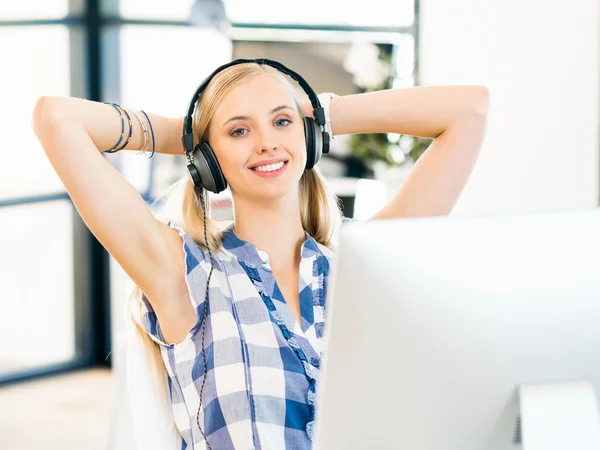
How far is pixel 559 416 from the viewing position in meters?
0.84

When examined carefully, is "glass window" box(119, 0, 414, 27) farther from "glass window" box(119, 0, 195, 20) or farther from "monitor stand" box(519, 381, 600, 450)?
"monitor stand" box(519, 381, 600, 450)

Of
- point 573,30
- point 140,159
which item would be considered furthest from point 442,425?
point 140,159

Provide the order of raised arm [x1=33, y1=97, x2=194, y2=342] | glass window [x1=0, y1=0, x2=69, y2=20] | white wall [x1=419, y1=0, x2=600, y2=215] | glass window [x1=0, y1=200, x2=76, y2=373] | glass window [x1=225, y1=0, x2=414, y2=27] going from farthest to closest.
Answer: glass window [x1=225, y1=0, x2=414, y2=27] < glass window [x1=0, y1=200, x2=76, y2=373] < glass window [x1=0, y1=0, x2=69, y2=20] < white wall [x1=419, y1=0, x2=600, y2=215] < raised arm [x1=33, y1=97, x2=194, y2=342]

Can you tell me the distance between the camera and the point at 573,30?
3.43 m

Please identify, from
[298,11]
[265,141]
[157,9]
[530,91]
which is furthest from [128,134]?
[298,11]

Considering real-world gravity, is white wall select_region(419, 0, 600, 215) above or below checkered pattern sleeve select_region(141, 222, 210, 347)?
above

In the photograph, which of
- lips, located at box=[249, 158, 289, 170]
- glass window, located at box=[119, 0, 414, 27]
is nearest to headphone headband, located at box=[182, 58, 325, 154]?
lips, located at box=[249, 158, 289, 170]

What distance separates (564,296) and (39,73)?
3542 millimetres

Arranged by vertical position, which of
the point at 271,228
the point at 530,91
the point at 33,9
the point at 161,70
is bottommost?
the point at 271,228

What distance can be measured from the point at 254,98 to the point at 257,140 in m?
0.08

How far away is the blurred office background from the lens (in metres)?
3.58

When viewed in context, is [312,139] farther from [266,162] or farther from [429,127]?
[429,127]

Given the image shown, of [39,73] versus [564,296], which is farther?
[39,73]

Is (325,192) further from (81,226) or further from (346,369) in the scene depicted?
A: (81,226)
